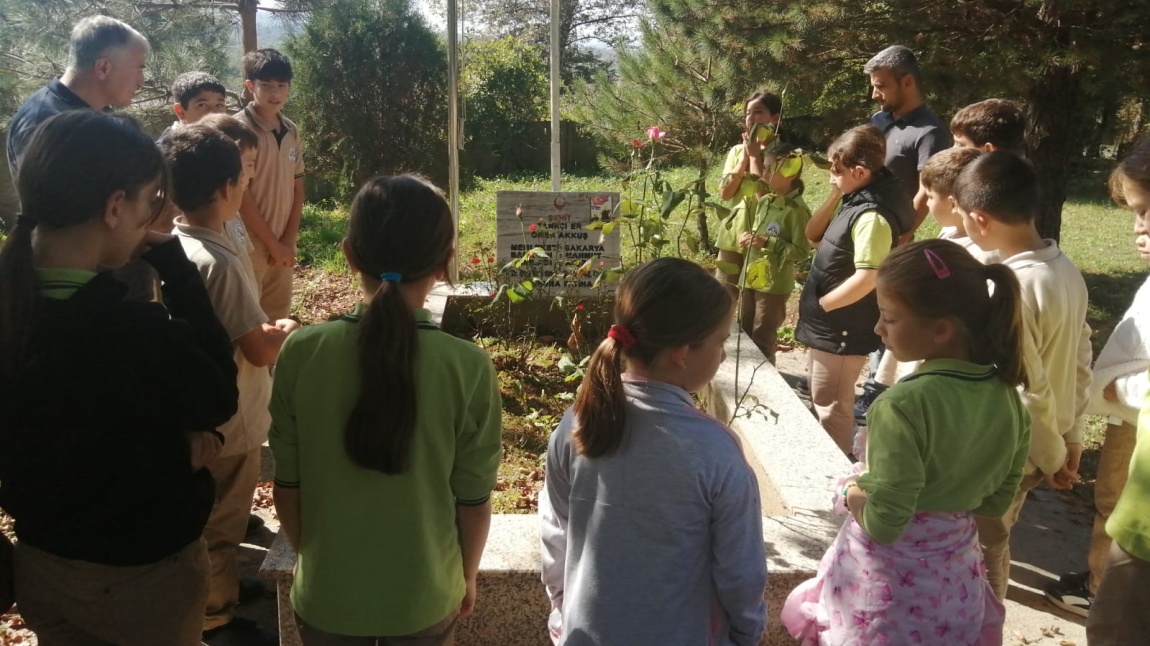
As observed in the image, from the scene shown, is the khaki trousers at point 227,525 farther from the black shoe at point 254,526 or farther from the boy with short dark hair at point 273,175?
the boy with short dark hair at point 273,175

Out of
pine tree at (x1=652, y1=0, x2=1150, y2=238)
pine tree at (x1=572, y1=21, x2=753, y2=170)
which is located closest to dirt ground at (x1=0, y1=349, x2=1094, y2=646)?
pine tree at (x1=652, y1=0, x2=1150, y2=238)

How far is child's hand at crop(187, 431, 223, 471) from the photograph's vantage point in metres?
1.76

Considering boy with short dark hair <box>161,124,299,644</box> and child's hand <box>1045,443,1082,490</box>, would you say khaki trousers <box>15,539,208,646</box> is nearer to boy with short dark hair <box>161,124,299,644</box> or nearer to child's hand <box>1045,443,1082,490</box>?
boy with short dark hair <box>161,124,299,644</box>

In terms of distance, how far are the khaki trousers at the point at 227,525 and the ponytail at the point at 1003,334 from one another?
2038mm

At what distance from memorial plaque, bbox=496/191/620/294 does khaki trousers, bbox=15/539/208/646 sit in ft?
12.1

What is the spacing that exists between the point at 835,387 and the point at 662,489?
88.3 inches

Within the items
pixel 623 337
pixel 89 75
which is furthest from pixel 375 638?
pixel 89 75

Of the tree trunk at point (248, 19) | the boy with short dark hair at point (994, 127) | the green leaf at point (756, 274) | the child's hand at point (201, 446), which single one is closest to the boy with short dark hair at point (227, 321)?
the child's hand at point (201, 446)

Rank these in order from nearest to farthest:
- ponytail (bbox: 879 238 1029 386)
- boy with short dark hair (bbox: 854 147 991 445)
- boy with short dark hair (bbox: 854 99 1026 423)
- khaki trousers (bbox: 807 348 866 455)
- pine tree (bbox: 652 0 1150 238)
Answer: ponytail (bbox: 879 238 1029 386) → boy with short dark hair (bbox: 854 147 991 445) → boy with short dark hair (bbox: 854 99 1026 423) → khaki trousers (bbox: 807 348 866 455) → pine tree (bbox: 652 0 1150 238)

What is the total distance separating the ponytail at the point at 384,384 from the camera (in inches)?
62.8

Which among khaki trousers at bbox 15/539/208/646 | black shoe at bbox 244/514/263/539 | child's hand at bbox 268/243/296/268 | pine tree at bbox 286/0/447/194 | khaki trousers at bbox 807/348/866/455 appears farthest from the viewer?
pine tree at bbox 286/0/447/194

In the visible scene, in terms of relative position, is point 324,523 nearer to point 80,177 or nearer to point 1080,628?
point 80,177

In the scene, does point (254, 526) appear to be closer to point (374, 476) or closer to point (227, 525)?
point (227, 525)

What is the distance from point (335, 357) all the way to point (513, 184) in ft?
47.2
